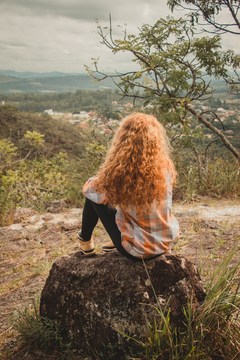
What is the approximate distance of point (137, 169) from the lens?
49.7 inches

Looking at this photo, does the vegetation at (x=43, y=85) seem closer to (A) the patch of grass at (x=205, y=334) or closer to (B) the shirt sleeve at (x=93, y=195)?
(B) the shirt sleeve at (x=93, y=195)

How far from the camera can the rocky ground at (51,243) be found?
4.85ft

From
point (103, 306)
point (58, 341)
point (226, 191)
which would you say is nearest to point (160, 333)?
point (103, 306)

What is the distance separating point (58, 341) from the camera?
1.19 m

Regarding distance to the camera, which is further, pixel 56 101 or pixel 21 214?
pixel 56 101

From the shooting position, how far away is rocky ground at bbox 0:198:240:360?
1.48m

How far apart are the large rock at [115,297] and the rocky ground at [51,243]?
0.63ft

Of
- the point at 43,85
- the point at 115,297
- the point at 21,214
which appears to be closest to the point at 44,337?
the point at 115,297

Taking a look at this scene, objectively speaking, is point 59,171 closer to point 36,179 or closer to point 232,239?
point 36,179

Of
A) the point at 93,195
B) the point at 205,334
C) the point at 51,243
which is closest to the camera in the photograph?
the point at 205,334

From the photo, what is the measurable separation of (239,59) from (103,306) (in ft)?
16.2

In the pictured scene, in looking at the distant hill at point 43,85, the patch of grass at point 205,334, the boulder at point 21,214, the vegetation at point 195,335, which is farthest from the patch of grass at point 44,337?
the distant hill at point 43,85

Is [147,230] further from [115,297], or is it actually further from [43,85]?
[43,85]

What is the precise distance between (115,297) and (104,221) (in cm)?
46
